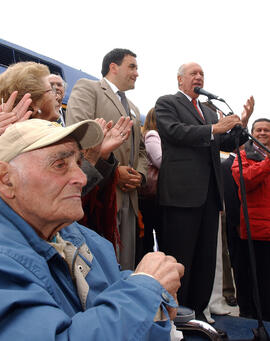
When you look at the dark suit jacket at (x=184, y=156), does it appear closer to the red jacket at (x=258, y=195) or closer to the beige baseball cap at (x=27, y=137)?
the red jacket at (x=258, y=195)

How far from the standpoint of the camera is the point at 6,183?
120 cm

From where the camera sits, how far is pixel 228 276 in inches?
177

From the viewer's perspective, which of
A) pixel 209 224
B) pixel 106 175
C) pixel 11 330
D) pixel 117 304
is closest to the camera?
pixel 11 330

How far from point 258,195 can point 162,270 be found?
2559 mm

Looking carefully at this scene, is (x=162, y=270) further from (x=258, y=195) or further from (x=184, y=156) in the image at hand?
(x=258, y=195)

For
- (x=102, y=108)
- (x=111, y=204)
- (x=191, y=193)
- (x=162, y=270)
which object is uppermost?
(x=102, y=108)

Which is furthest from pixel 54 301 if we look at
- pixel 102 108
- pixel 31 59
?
pixel 31 59

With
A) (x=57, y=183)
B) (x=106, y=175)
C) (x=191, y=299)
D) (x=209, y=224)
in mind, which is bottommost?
(x=191, y=299)

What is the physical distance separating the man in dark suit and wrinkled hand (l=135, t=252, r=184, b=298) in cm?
177

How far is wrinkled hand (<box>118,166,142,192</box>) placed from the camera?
2.67 meters

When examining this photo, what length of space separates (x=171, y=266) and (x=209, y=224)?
1965 mm

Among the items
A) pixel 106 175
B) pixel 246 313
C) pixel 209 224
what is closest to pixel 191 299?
pixel 209 224

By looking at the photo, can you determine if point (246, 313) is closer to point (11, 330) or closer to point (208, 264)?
point (208, 264)

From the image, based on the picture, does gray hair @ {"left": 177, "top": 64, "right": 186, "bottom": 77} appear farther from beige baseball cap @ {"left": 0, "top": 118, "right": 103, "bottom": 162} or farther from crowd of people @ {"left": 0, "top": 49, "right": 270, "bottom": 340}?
beige baseball cap @ {"left": 0, "top": 118, "right": 103, "bottom": 162}
